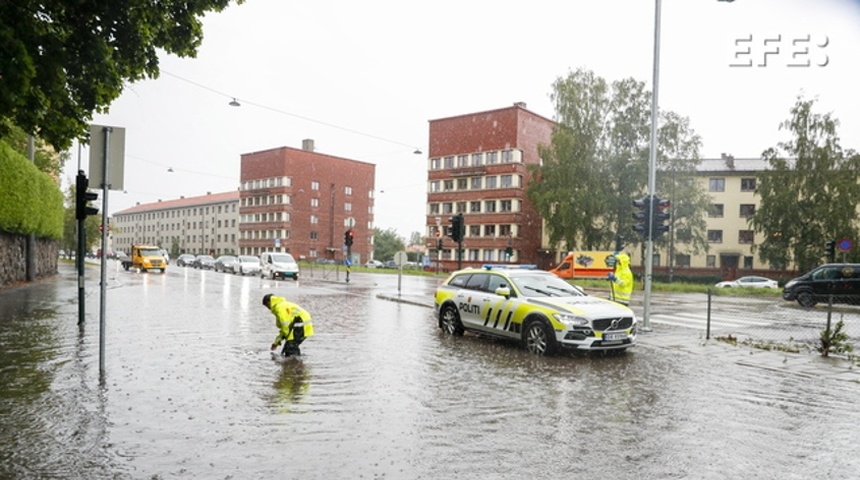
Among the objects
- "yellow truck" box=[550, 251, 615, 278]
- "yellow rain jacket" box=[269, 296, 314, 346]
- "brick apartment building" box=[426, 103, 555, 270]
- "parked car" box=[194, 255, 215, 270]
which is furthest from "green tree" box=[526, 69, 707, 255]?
"yellow rain jacket" box=[269, 296, 314, 346]

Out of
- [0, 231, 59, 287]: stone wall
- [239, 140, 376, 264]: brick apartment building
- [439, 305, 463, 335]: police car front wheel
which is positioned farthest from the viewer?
[239, 140, 376, 264]: brick apartment building

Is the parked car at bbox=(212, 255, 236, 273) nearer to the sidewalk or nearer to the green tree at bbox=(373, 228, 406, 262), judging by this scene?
the sidewalk

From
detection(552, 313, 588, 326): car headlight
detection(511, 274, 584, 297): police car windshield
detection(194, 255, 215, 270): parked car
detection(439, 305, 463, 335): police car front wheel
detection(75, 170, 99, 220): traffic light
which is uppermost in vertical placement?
detection(75, 170, 99, 220): traffic light

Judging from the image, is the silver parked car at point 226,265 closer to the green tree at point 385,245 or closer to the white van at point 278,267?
the white van at point 278,267

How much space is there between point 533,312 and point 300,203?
84322 millimetres

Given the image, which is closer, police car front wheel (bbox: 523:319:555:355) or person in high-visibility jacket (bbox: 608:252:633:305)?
police car front wheel (bbox: 523:319:555:355)

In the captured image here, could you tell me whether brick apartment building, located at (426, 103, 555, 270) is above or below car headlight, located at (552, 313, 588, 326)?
above

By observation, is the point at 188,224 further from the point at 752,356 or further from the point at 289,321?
the point at 752,356

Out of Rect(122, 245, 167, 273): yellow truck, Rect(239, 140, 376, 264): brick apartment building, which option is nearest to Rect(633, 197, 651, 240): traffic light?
Rect(122, 245, 167, 273): yellow truck

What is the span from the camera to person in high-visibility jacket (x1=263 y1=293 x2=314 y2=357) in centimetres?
1017

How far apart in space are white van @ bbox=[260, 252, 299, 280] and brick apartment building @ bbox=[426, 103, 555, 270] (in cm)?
2329

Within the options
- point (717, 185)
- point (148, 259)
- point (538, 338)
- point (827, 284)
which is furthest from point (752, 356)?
point (717, 185)

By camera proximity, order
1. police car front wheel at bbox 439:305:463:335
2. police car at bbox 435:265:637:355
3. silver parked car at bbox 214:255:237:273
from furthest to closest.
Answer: silver parked car at bbox 214:255:237:273
police car front wheel at bbox 439:305:463:335
police car at bbox 435:265:637:355

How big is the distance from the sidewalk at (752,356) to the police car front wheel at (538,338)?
2.80 metres
